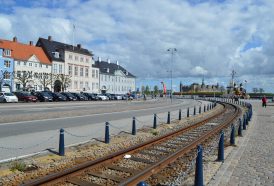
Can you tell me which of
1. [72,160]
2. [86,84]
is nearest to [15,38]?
[86,84]

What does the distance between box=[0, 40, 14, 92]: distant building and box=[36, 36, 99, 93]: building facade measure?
35.5ft

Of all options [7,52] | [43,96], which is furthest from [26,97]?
[7,52]

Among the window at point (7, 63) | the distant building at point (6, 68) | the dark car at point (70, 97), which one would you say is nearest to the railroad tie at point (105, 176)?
the dark car at point (70, 97)

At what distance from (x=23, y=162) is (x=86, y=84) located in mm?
86024

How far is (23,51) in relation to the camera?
7550cm

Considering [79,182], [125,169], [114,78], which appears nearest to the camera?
[79,182]

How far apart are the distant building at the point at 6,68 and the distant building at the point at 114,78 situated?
35.6m

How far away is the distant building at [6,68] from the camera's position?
2603 inches

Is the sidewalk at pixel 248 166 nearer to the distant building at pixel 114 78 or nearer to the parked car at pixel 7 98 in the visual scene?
the parked car at pixel 7 98

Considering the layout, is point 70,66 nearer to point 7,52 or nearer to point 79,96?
point 7,52

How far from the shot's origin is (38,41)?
8569 cm

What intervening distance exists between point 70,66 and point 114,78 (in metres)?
26.0

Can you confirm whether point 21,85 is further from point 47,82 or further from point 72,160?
point 72,160

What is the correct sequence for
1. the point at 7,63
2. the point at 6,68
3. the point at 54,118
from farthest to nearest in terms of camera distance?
the point at 7,63 < the point at 6,68 < the point at 54,118
